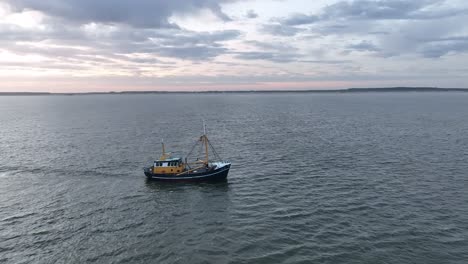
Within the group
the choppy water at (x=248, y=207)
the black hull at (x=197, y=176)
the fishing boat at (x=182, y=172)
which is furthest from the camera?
the fishing boat at (x=182, y=172)

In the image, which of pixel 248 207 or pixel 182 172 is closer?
pixel 248 207

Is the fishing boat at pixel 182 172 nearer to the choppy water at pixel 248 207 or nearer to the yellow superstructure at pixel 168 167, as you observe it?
the yellow superstructure at pixel 168 167

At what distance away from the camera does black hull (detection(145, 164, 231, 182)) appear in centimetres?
5991

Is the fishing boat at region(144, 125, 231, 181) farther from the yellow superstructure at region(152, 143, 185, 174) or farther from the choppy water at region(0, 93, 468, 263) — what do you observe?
the choppy water at region(0, 93, 468, 263)

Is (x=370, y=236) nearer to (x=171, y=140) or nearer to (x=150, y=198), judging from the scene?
(x=150, y=198)

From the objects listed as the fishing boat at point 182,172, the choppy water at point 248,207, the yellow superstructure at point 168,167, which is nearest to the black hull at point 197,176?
the fishing boat at point 182,172

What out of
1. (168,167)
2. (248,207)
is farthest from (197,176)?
(248,207)

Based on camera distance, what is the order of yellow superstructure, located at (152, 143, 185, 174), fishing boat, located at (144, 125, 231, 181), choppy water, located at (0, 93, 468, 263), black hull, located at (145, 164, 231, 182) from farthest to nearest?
yellow superstructure, located at (152, 143, 185, 174)
fishing boat, located at (144, 125, 231, 181)
black hull, located at (145, 164, 231, 182)
choppy water, located at (0, 93, 468, 263)

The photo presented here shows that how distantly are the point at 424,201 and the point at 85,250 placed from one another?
156 ft

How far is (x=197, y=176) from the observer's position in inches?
2388

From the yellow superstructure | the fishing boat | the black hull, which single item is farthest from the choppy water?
the yellow superstructure

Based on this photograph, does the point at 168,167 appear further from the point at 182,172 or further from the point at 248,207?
the point at 248,207

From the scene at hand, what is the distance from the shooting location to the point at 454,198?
161 feet

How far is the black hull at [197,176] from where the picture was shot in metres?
59.9
